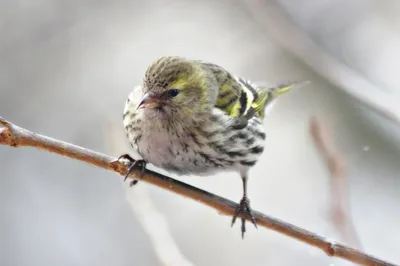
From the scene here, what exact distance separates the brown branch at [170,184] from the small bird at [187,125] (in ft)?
0.38

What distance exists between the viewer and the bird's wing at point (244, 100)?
78.1 inches

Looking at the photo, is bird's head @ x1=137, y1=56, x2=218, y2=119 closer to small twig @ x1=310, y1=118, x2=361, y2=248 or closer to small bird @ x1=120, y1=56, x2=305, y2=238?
small bird @ x1=120, y1=56, x2=305, y2=238

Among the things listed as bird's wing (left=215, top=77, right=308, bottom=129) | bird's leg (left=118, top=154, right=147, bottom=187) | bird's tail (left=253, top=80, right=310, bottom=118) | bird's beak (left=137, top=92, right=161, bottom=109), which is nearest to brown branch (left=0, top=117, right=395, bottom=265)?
bird's leg (left=118, top=154, right=147, bottom=187)

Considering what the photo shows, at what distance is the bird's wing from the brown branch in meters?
0.36

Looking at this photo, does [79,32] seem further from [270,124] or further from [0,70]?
[270,124]

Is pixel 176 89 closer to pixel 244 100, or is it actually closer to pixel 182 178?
pixel 244 100

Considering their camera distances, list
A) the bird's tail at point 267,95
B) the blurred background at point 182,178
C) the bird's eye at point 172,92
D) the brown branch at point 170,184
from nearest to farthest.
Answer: the brown branch at point 170,184, the bird's eye at point 172,92, the bird's tail at point 267,95, the blurred background at point 182,178

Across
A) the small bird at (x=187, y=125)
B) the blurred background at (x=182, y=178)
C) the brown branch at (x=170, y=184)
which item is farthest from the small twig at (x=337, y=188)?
the blurred background at (x=182, y=178)

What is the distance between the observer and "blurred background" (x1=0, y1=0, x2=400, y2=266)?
313 cm

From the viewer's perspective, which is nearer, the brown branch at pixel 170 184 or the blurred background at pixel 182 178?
the brown branch at pixel 170 184

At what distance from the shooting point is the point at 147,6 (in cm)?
379

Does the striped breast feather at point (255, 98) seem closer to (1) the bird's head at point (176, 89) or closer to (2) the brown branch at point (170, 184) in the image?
(1) the bird's head at point (176, 89)

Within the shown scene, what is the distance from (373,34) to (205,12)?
858 mm

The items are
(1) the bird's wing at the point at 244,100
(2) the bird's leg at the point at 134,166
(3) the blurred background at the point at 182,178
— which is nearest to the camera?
(2) the bird's leg at the point at 134,166
